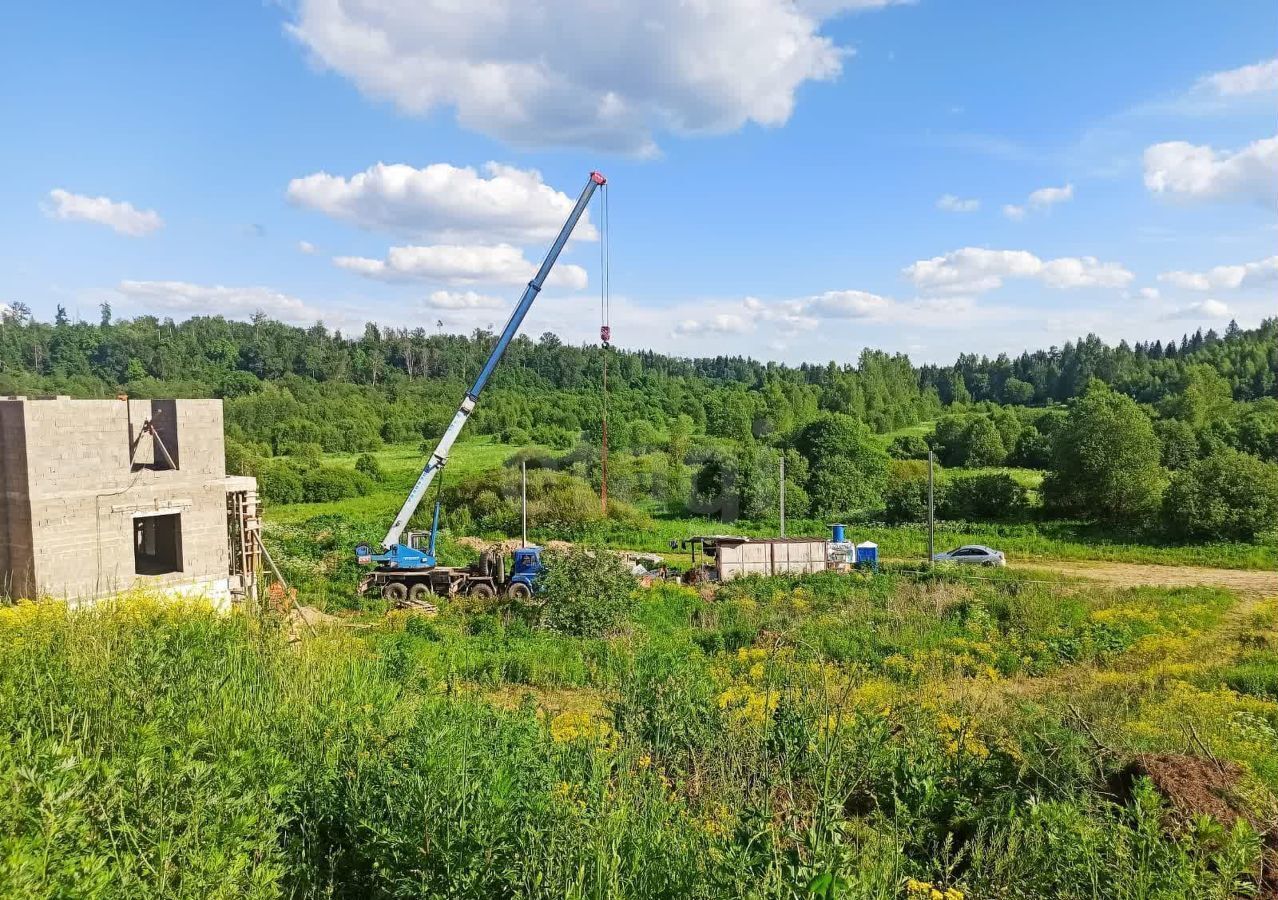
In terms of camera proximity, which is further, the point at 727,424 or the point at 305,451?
the point at 727,424

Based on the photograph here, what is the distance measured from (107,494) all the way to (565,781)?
42.3ft

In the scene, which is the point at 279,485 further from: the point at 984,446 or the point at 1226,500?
the point at 984,446

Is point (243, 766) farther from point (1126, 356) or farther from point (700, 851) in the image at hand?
point (1126, 356)

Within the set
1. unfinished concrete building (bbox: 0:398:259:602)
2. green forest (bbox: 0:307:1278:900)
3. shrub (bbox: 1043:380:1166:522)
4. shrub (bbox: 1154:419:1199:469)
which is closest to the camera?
green forest (bbox: 0:307:1278:900)

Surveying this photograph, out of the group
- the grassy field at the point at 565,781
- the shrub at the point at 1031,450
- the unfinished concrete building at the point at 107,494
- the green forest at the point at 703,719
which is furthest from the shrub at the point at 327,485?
the shrub at the point at 1031,450

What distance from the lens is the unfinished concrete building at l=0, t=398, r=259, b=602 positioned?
13688 mm

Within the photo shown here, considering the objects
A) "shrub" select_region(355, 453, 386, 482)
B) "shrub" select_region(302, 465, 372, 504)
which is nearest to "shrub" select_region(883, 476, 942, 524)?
"shrub" select_region(302, 465, 372, 504)

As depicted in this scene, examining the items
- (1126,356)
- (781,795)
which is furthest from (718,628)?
(1126,356)

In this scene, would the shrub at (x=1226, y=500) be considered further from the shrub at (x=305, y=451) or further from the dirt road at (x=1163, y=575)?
the shrub at (x=305, y=451)

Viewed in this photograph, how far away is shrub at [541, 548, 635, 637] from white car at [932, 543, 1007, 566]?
14.6 m

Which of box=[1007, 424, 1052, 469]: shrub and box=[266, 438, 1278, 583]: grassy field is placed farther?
box=[1007, 424, 1052, 469]: shrub

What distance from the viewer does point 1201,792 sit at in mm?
6004

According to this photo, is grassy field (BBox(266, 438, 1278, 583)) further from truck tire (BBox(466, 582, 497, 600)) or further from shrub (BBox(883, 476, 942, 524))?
truck tire (BBox(466, 582, 497, 600))

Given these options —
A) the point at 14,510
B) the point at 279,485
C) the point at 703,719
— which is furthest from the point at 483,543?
the point at 703,719
